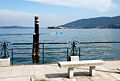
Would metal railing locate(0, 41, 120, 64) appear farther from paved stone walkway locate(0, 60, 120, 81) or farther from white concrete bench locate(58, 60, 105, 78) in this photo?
white concrete bench locate(58, 60, 105, 78)

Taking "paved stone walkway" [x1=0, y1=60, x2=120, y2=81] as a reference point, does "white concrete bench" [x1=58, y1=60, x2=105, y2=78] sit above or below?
above

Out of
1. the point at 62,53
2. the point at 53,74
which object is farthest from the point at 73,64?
the point at 62,53

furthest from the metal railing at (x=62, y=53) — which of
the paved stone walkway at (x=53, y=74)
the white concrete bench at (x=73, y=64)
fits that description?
the white concrete bench at (x=73, y=64)

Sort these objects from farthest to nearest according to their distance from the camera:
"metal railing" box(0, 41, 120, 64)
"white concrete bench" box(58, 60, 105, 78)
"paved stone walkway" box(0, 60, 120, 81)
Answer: "metal railing" box(0, 41, 120, 64)
"paved stone walkway" box(0, 60, 120, 81)
"white concrete bench" box(58, 60, 105, 78)

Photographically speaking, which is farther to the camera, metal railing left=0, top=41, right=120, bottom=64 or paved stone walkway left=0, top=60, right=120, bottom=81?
metal railing left=0, top=41, right=120, bottom=64

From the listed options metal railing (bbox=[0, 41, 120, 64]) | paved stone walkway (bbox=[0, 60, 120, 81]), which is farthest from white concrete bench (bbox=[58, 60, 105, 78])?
metal railing (bbox=[0, 41, 120, 64])

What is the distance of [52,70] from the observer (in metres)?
7.05

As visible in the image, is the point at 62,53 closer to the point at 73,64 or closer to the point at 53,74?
the point at 53,74

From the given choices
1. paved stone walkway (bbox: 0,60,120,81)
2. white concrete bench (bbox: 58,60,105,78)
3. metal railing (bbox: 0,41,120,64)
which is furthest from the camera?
metal railing (bbox: 0,41,120,64)

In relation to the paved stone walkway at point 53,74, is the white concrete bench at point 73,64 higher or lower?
higher

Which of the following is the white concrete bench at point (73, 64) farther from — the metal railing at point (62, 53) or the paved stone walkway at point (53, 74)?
the metal railing at point (62, 53)

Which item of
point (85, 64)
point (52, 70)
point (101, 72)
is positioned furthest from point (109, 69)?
point (52, 70)

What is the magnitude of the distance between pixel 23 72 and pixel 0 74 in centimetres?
95

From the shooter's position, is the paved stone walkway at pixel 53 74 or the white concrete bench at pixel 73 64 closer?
the white concrete bench at pixel 73 64
